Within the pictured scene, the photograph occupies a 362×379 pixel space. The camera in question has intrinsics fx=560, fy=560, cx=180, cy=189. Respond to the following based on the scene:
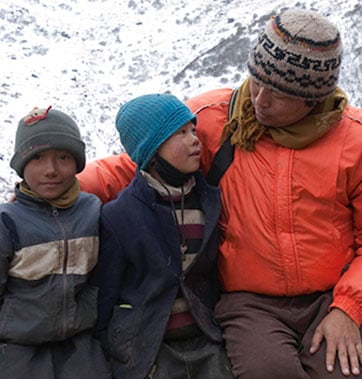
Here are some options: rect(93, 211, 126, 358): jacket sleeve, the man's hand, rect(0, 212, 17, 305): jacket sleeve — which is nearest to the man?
the man's hand

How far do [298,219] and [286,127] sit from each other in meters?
0.44

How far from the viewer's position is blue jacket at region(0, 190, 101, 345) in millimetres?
2391

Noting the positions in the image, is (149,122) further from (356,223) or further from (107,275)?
(356,223)

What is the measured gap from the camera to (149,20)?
30.8 feet

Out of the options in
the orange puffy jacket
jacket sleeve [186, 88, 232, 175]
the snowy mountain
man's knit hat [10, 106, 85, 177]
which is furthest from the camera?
the snowy mountain

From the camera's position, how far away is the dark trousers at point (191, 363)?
97.8 inches

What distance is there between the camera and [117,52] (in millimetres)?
8617

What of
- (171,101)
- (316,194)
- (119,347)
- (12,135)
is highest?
(171,101)

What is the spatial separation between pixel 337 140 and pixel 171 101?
799 millimetres

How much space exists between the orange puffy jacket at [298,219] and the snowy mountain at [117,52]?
11.8 feet

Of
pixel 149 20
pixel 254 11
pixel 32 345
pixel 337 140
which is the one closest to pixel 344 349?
pixel 337 140

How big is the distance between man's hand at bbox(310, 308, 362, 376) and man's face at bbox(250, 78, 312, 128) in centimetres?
90

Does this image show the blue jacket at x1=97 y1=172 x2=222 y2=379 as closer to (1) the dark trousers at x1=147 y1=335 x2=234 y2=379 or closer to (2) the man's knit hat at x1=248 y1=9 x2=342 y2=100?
(1) the dark trousers at x1=147 y1=335 x2=234 y2=379

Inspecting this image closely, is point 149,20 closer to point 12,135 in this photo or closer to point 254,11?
point 254,11
